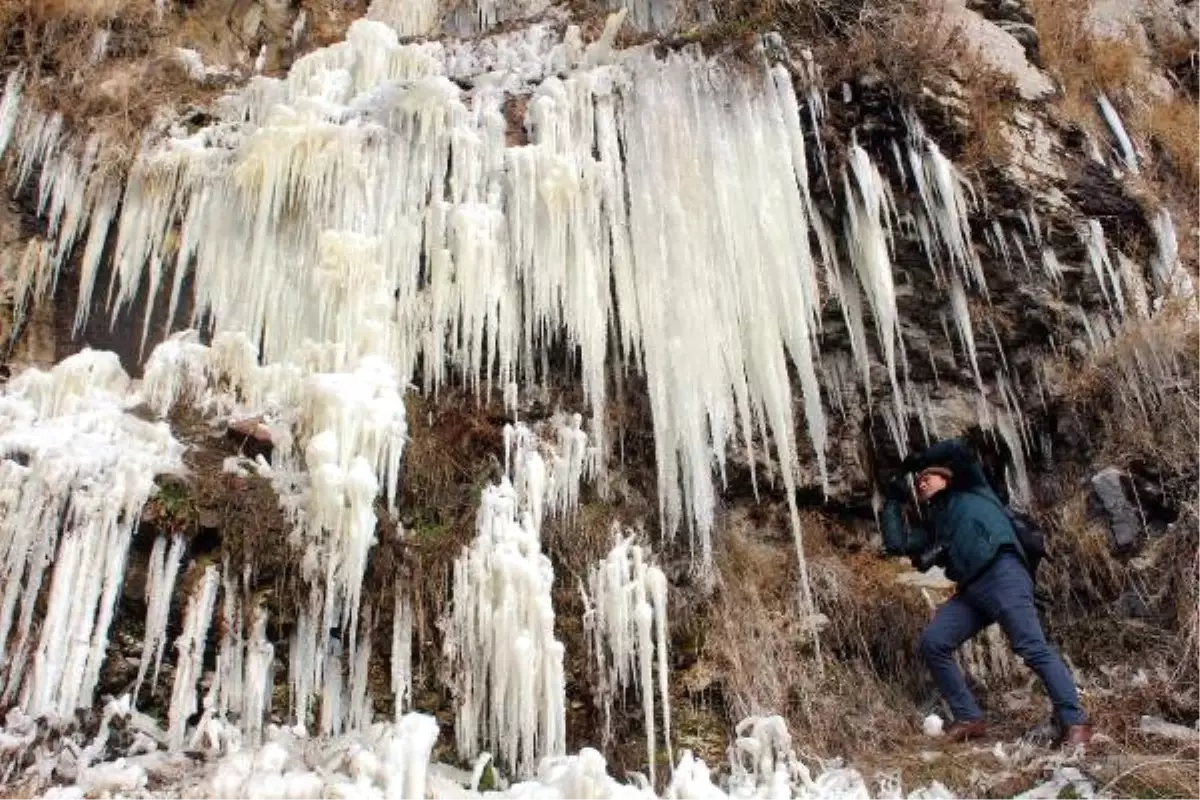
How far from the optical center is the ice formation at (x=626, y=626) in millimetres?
5391

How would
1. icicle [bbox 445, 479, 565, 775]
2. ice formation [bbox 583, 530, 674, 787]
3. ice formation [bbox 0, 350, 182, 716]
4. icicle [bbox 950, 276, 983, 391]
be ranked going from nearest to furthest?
1. ice formation [bbox 0, 350, 182, 716]
2. icicle [bbox 445, 479, 565, 775]
3. ice formation [bbox 583, 530, 674, 787]
4. icicle [bbox 950, 276, 983, 391]

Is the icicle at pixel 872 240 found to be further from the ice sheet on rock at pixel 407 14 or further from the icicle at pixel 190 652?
the ice sheet on rock at pixel 407 14

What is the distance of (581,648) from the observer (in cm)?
552

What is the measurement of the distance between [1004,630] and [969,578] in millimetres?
291

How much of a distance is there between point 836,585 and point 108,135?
5.97 m

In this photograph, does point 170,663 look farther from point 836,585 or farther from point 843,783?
point 836,585

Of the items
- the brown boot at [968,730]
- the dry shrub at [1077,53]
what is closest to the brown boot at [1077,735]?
the brown boot at [968,730]

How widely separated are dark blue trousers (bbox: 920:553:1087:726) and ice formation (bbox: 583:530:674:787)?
1364 millimetres

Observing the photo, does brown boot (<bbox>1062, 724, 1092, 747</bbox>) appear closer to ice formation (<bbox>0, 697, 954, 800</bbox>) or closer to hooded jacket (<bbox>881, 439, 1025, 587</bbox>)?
ice formation (<bbox>0, 697, 954, 800</bbox>)

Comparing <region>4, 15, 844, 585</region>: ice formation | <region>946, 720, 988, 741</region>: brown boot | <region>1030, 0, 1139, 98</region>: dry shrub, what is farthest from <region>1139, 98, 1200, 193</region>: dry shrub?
<region>946, 720, 988, 741</region>: brown boot

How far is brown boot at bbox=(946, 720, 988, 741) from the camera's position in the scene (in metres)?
5.07

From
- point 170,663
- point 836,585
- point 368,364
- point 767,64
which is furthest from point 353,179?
point 836,585

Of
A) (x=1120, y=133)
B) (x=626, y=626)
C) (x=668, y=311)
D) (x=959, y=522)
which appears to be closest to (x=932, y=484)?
(x=959, y=522)

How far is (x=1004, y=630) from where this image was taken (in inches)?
197
